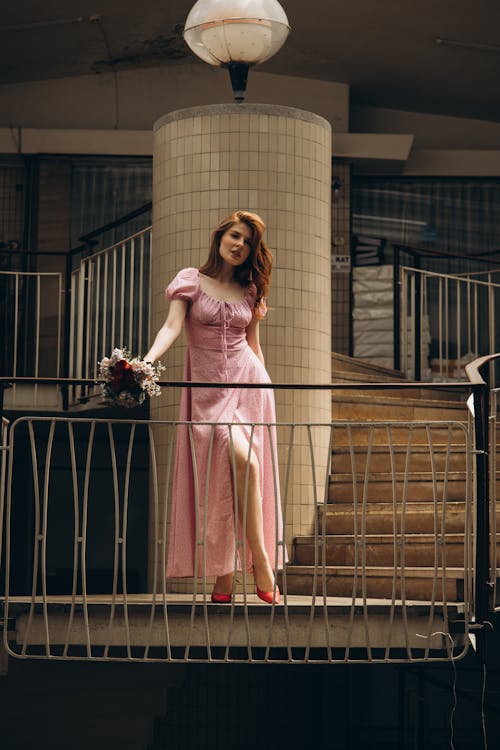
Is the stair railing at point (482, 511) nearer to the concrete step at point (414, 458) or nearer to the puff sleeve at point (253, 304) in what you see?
the puff sleeve at point (253, 304)

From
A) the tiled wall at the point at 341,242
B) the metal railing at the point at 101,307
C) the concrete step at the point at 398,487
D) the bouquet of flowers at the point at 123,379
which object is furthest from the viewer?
the tiled wall at the point at 341,242

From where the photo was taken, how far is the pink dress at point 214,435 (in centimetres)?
558

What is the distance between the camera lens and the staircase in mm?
5492

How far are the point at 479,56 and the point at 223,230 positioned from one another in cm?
539

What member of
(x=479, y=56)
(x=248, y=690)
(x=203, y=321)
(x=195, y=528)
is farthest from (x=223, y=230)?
(x=479, y=56)

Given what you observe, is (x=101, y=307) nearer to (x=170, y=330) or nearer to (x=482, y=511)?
(x=170, y=330)

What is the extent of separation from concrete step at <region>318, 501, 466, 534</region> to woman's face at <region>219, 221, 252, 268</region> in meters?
1.27

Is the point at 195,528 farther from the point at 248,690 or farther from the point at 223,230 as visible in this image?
the point at 248,690

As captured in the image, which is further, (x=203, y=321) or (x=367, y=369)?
(x=367, y=369)

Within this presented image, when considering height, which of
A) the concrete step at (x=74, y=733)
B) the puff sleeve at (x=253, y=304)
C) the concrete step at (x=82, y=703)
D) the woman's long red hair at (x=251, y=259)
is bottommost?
the concrete step at (x=74, y=733)

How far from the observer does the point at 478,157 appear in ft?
36.8

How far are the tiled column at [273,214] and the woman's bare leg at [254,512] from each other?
120cm

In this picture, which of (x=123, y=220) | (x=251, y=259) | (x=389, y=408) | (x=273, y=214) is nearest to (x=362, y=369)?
(x=389, y=408)

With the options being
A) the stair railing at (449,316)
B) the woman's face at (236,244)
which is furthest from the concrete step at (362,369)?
the woman's face at (236,244)
